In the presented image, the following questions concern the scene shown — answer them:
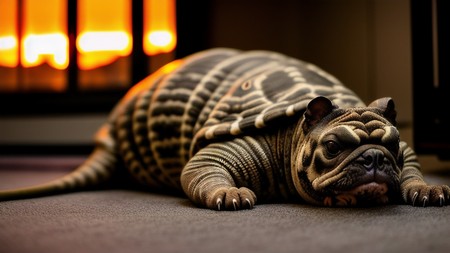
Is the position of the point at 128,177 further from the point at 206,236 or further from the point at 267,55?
the point at 206,236

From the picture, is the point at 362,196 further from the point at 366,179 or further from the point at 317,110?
the point at 317,110

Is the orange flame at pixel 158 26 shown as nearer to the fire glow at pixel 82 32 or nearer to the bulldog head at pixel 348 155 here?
the fire glow at pixel 82 32

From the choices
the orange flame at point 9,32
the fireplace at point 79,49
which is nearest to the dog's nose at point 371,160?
the fireplace at point 79,49

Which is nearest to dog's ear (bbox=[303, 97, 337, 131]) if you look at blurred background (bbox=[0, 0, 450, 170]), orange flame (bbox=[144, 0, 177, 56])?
blurred background (bbox=[0, 0, 450, 170])

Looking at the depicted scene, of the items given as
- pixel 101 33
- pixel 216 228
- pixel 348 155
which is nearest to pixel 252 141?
pixel 348 155

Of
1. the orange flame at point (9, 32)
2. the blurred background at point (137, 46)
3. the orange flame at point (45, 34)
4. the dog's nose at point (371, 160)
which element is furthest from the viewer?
the orange flame at point (9, 32)

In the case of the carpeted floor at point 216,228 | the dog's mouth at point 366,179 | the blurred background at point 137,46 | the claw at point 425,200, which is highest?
the blurred background at point 137,46

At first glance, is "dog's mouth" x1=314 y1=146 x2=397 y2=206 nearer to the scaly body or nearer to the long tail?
the scaly body

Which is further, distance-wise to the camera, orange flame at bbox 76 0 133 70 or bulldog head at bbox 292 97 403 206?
orange flame at bbox 76 0 133 70

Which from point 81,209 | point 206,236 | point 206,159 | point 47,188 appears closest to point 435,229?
point 206,236
